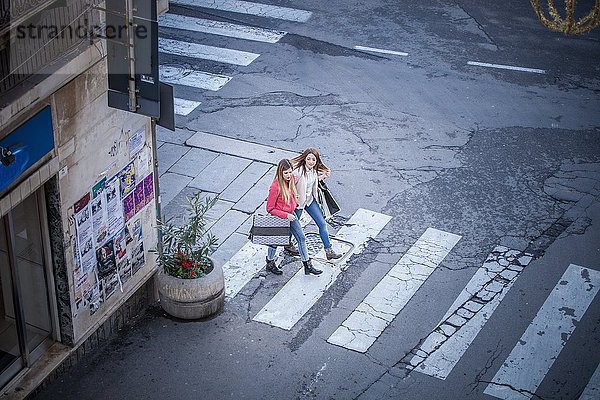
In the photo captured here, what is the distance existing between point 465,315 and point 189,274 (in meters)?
3.48

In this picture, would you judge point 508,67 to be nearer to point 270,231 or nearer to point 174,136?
point 174,136

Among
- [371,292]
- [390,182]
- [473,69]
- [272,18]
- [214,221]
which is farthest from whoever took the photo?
[272,18]

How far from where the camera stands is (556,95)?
695 inches

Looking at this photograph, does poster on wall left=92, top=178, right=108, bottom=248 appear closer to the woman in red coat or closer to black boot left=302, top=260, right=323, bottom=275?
the woman in red coat

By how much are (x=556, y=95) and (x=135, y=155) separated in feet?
30.2

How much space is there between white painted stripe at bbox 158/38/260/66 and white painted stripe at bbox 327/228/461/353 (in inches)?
246

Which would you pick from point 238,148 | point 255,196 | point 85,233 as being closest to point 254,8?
point 238,148

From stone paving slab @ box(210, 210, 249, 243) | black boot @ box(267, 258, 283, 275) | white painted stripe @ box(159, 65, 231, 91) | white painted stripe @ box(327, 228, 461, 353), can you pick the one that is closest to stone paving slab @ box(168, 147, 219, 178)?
stone paving slab @ box(210, 210, 249, 243)

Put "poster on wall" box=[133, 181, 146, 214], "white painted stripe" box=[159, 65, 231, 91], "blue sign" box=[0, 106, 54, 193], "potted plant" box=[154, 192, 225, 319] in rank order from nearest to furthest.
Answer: "blue sign" box=[0, 106, 54, 193] → "poster on wall" box=[133, 181, 146, 214] → "potted plant" box=[154, 192, 225, 319] → "white painted stripe" box=[159, 65, 231, 91]

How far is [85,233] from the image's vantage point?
1067cm

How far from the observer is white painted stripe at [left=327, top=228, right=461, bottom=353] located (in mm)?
11891

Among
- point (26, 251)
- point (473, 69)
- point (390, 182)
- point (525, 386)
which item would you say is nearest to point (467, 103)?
point (473, 69)

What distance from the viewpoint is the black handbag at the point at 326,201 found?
12934 millimetres

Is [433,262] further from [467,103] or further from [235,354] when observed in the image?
[467,103]
